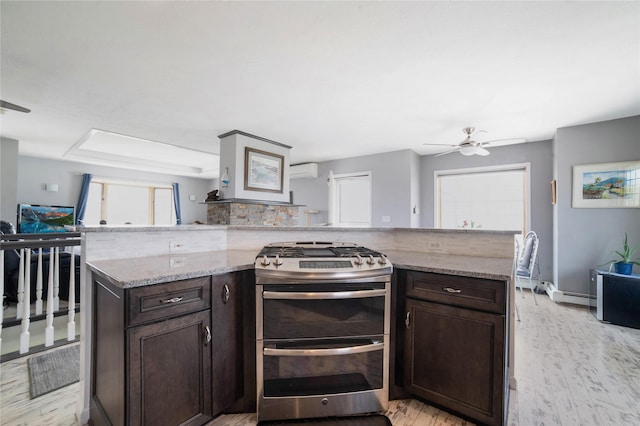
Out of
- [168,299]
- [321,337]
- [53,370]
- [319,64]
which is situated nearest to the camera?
[168,299]

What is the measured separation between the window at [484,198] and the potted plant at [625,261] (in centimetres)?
133

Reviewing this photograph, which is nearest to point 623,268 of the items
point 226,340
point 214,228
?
point 226,340

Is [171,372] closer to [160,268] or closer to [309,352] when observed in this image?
[160,268]

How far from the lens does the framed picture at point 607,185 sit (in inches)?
134

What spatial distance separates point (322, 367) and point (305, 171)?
5.21 metres

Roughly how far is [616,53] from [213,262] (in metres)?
3.44

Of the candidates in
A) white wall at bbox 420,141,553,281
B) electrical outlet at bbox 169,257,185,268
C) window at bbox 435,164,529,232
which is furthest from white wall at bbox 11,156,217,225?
white wall at bbox 420,141,553,281

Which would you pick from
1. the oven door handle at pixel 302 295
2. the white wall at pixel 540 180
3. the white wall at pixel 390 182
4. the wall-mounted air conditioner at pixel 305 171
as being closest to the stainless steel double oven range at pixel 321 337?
the oven door handle at pixel 302 295

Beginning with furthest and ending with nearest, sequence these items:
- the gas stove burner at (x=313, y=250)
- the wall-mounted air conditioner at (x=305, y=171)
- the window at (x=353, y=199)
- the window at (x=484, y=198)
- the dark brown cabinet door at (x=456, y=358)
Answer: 1. the wall-mounted air conditioner at (x=305, y=171)
2. the window at (x=353, y=199)
3. the window at (x=484, y=198)
4. the gas stove burner at (x=313, y=250)
5. the dark brown cabinet door at (x=456, y=358)

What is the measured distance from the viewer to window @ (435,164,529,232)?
15.8 ft

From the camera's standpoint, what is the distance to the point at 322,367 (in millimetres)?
1507

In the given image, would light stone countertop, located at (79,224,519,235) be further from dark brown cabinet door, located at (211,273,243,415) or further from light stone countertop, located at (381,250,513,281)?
dark brown cabinet door, located at (211,273,243,415)

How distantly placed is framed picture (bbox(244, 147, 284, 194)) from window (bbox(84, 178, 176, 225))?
4.98 m

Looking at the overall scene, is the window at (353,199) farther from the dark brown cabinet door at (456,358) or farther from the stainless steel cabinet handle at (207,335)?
the stainless steel cabinet handle at (207,335)
